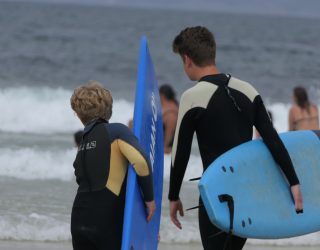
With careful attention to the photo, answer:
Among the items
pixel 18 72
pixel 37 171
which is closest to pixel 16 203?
pixel 37 171

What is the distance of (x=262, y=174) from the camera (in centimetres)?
357

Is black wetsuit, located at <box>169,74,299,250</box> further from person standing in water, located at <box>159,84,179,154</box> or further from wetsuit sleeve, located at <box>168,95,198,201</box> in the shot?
person standing in water, located at <box>159,84,179,154</box>

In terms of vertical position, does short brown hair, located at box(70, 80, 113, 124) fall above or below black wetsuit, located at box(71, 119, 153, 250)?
above

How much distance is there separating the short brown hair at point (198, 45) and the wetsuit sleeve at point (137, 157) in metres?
0.43

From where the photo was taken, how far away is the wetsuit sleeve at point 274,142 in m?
3.50

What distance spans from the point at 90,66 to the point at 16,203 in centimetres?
1796

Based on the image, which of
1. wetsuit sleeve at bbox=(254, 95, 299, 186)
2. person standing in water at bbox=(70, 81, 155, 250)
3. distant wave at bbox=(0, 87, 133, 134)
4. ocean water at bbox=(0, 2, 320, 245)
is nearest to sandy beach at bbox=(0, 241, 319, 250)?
ocean water at bbox=(0, 2, 320, 245)

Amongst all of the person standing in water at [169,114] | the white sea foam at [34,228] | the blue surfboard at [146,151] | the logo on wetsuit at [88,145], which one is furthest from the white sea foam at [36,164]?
the logo on wetsuit at [88,145]

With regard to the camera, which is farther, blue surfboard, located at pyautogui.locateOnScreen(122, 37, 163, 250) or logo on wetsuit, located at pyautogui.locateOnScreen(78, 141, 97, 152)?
logo on wetsuit, located at pyautogui.locateOnScreen(78, 141, 97, 152)

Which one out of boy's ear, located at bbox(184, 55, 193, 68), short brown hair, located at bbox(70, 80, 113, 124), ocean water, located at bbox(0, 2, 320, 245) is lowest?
ocean water, located at bbox(0, 2, 320, 245)

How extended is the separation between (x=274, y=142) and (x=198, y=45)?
531 mm

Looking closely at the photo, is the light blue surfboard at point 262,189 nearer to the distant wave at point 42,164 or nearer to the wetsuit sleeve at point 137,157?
the wetsuit sleeve at point 137,157

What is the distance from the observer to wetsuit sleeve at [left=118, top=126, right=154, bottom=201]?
11.1 feet

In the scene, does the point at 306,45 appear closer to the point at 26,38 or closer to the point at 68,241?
the point at 26,38
